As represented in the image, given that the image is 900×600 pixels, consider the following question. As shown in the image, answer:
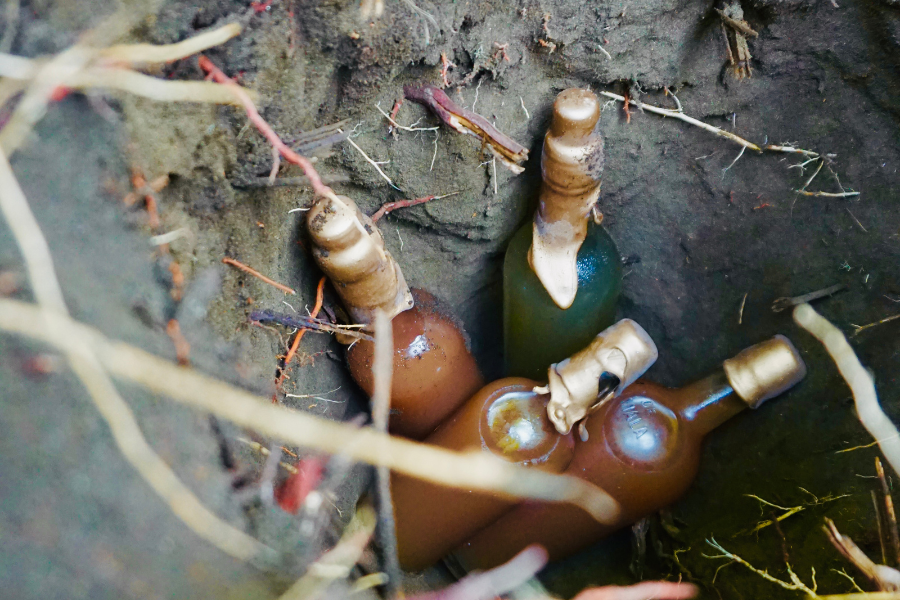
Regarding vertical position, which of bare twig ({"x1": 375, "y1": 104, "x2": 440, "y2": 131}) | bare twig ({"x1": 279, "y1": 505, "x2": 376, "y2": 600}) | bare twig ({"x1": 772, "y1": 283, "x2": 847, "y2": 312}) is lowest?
bare twig ({"x1": 772, "y1": 283, "x2": 847, "y2": 312})

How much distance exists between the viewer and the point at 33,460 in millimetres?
454

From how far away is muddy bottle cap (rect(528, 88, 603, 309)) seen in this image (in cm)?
100

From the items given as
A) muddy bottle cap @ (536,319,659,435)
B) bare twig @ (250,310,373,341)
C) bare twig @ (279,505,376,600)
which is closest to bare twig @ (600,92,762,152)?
muddy bottle cap @ (536,319,659,435)

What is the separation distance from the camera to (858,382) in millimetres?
724

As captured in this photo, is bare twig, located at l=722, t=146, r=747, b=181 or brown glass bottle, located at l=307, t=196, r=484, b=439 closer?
brown glass bottle, located at l=307, t=196, r=484, b=439

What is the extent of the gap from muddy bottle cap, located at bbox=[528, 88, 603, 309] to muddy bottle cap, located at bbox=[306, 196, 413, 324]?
0.33m

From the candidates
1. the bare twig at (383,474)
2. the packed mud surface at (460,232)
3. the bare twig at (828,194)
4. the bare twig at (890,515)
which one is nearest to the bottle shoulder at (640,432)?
the packed mud surface at (460,232)

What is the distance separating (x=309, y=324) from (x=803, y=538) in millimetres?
1070

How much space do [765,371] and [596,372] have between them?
38cm

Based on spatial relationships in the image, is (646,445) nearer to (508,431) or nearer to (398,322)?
(508,431)

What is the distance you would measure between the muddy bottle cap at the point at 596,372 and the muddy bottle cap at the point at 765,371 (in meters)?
0.21

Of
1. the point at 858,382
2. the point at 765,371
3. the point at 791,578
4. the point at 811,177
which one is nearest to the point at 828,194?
the point at 811,177

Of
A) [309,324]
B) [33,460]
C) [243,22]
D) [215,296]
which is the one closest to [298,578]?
[33,460]

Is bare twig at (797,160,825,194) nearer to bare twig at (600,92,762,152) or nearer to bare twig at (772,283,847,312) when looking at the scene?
bare twig at (600,92,762,152)
